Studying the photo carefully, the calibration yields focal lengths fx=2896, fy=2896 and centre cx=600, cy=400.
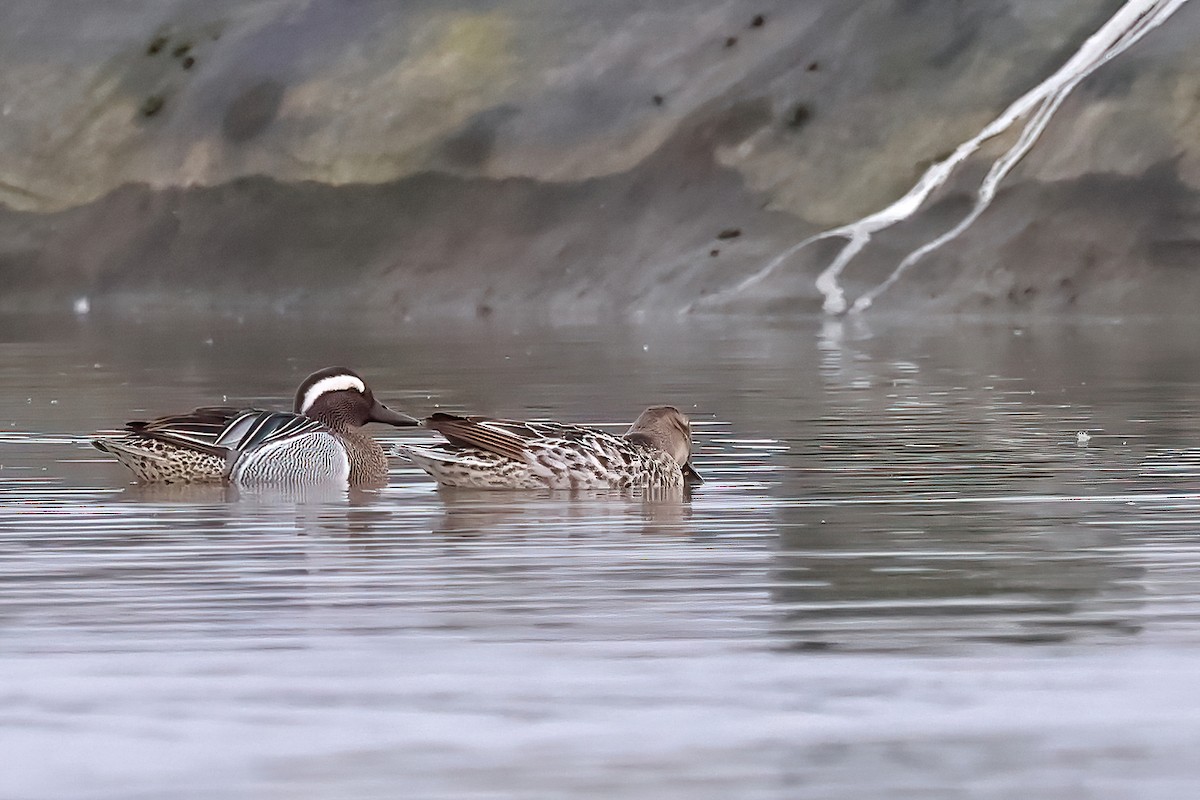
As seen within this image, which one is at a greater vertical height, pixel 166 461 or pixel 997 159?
pixel 997 159

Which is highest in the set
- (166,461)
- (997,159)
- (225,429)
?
(997,159)

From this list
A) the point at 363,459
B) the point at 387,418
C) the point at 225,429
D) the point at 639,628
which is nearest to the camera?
the point at 639,628

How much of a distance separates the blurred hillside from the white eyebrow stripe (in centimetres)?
5050

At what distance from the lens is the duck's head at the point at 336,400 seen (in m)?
19.0

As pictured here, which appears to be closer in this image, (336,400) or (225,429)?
(225,429)

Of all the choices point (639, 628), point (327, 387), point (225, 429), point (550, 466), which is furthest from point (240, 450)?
point (639, 628)

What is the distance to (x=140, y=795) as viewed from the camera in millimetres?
8250

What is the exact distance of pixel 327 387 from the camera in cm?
1906

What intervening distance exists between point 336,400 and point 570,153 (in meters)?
66.1

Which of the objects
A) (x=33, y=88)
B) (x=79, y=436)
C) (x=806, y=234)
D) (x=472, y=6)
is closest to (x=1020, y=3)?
A: (x=806, y=234)

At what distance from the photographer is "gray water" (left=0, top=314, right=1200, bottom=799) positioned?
8695 mm

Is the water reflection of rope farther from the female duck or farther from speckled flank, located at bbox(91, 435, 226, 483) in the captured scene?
speckled flank, located at bbox(91, 435, 226, 483)

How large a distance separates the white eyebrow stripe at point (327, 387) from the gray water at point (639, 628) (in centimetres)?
79

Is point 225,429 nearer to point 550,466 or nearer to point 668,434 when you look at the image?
point 550,466
